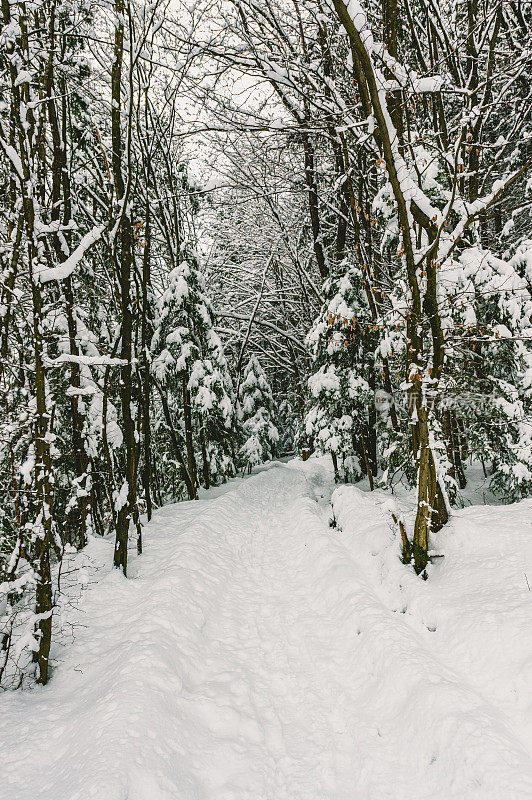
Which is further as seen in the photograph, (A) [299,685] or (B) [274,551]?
(B) [274,551]

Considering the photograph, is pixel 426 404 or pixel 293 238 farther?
pixel 293 238

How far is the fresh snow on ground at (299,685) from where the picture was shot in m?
2.62

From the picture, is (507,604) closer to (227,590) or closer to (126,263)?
(227,590)

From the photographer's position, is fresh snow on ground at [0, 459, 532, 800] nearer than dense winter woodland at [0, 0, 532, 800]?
Yes

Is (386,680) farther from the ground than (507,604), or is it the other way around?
(507,604)

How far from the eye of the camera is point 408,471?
7242 millimetres

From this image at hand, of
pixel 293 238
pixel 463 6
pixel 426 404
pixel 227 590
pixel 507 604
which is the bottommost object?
pixel 227 590

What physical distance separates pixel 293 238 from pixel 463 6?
24.8 ft

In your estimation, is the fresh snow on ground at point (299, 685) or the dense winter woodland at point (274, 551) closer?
the fresh snow on ground at point (299, 685)

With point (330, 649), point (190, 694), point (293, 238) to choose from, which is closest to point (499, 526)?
point (330, 649)

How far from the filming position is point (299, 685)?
3.74 m

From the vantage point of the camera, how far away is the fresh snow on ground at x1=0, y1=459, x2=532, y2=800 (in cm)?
262

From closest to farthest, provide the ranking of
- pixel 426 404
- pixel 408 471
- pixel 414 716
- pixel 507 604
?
1. pixel 414 716
2. pixel 507 604
3. pixel 426 404
4. pixel 408 471

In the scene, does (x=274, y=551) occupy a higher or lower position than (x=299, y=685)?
lower
